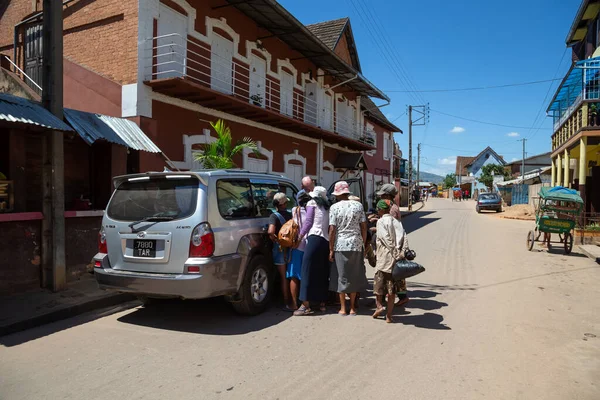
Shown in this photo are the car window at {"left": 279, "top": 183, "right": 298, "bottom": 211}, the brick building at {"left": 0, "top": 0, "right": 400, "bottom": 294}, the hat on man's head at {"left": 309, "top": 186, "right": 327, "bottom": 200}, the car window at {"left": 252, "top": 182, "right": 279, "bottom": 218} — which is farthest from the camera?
the brick building at {"left": 0, "top": 0, "right": 400, "bottom": 294}

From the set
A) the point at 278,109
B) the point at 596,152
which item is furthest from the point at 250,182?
the point at 596,152

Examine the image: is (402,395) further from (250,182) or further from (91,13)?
(91,13)

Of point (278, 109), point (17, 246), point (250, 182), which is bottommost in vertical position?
point (17, 246)

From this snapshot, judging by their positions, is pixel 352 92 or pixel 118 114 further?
pixel 352 92

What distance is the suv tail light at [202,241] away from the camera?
465 cm

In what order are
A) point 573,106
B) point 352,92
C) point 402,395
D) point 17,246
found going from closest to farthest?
point 402,395 < point 17,246 < point 573,106 < point 352,92

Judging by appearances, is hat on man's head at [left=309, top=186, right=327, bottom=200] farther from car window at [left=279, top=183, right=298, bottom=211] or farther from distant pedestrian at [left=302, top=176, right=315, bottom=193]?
car window at [left=279, top=183, right=298, bottom=211]

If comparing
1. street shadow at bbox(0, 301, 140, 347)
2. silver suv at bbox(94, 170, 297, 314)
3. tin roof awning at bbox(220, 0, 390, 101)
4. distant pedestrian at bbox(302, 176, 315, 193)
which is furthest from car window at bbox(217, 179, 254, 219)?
tin roof awning at bbox(220, 0, 390, 101)

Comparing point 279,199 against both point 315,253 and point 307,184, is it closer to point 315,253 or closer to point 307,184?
point 307,184

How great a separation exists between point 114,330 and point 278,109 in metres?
12.1

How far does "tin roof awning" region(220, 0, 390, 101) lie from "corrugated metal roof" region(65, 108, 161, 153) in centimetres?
585

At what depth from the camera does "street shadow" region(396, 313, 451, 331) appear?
202 inches

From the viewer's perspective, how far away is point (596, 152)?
19.8m

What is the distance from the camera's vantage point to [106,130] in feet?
24.4
